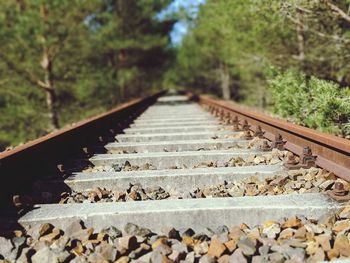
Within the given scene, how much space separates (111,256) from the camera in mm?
2256

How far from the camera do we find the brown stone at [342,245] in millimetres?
2170

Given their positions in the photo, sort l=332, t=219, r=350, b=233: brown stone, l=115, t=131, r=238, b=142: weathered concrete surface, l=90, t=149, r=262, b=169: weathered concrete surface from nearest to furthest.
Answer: l=332, t=219, r=350, b=233: brown stone
l=90, t=149, r=262, b=169: weathered concrete surface
l=115, t=131, r=238, b=142: weathered concrete surface

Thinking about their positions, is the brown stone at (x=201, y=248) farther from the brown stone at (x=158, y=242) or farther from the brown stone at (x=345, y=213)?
the brown stone at (x=345, y=213)

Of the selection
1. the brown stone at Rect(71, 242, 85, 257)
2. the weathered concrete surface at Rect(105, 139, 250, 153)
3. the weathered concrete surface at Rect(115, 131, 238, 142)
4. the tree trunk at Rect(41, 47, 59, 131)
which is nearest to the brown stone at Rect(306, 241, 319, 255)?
the brown stone at Rect(71, 242, 85, 257)

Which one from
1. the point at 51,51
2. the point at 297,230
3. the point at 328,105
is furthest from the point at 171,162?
the point at 51,51

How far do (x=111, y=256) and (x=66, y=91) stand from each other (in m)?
17.8

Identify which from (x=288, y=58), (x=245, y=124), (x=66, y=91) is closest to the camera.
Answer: (x=245, y=124)

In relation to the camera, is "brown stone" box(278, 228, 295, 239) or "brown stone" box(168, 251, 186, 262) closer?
"brown stone" box(168, 251, 186, 262)

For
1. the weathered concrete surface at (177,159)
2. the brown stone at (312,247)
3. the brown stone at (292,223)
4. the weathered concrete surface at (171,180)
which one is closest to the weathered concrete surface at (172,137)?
the weathered concrete surface at (177,159)

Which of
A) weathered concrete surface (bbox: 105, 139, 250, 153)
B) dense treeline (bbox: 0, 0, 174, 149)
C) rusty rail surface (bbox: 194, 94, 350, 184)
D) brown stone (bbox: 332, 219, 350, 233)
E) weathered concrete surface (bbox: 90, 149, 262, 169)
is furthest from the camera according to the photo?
dense treeline (bbox: 0, 0, 174, 149)

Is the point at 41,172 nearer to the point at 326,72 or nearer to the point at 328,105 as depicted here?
the point at 328,105

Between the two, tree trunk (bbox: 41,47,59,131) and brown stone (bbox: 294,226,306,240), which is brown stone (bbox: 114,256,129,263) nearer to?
brown stone (bbox: 294,226,306,240)

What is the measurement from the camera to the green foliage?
4.94 metres

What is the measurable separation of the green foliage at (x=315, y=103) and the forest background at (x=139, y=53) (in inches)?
0.6
